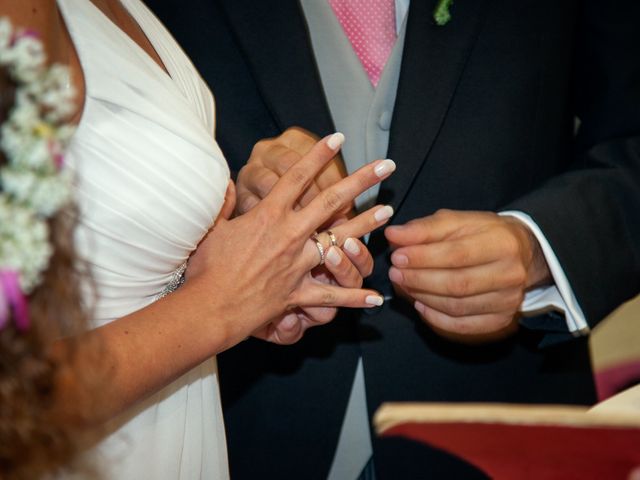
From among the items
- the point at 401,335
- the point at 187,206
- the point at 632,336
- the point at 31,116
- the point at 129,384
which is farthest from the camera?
the point at 632,336

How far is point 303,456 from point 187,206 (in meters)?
0.57

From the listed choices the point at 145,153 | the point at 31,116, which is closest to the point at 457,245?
the point at 145,153

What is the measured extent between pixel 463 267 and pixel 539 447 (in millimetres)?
549

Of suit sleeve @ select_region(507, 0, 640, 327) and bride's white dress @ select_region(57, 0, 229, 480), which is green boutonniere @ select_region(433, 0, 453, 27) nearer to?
suit sleeve @ select_region(507, 0, 640, 327)

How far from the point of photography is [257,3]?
1442 mm

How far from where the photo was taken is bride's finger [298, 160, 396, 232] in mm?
1294

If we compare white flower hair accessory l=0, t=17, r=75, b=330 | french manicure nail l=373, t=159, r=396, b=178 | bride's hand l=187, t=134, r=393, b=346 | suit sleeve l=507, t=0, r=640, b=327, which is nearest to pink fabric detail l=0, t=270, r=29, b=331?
white flower hair accessory l=0, t=17, r=75, b=330

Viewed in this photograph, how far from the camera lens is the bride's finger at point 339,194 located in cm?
129

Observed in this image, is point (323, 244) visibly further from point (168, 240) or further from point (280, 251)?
point (168, 240)

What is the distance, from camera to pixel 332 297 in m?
1.32

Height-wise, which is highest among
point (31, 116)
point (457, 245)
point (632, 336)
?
point (31, 116)

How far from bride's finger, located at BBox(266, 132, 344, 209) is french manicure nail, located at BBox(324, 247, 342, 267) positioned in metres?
0.10

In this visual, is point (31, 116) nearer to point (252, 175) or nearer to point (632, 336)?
point (252, 175)

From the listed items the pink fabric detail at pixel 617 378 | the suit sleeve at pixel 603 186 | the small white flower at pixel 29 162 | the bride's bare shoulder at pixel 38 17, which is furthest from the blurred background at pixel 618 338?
the small white flower at pixel 29 162
